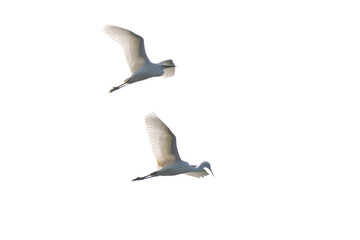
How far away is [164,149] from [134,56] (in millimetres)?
3722

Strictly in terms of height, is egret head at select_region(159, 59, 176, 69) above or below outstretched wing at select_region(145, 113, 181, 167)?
above

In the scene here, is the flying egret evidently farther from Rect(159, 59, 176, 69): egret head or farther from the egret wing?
the egret wing

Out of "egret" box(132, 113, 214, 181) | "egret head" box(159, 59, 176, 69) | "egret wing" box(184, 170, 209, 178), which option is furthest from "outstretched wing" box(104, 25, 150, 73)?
"egret wing" box(184, 170, 209, 178)

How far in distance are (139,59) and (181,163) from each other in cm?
408

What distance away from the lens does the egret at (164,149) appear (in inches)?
1118

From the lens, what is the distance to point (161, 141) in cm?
2870

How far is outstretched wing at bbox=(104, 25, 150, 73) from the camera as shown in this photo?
98.1 ft

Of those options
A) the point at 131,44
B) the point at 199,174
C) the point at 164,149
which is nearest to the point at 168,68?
the point at 131,44

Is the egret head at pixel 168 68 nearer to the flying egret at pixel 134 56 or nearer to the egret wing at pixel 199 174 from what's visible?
the flying egret at pixel 134 56

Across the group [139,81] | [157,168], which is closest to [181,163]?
[157,168]

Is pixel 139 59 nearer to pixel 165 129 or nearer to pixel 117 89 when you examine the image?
pixel 117 89

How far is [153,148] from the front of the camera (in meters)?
28.8

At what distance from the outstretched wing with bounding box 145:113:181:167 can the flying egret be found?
3.10 m

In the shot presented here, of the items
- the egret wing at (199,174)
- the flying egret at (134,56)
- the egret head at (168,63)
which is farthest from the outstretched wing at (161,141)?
the egret head at (168,63)
